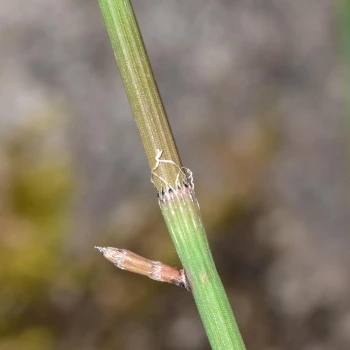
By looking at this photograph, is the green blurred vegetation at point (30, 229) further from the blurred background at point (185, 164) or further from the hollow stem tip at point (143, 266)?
the hollow stem tip at point (143, 266)

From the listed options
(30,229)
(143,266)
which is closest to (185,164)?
(30,229)

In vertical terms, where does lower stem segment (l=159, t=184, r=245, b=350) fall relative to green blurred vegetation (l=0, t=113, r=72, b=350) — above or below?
below

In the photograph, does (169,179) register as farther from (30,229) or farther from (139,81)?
(30,229)

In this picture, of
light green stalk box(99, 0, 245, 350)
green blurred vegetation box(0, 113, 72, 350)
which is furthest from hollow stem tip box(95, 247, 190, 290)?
green blurred vegetation box(0, 113, 72, 350)

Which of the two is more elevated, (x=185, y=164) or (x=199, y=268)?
(x=185, y=164)

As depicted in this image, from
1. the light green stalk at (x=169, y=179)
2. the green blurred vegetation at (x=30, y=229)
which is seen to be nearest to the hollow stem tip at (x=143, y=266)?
the light green stalk at (x=169, y=179)

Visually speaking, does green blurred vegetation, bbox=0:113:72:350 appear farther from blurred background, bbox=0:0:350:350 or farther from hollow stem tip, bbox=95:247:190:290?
hollow stem tip, bbox=95:247:190:290

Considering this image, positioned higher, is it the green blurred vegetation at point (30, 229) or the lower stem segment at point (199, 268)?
the green blurred vegetation at point (30, 229)
